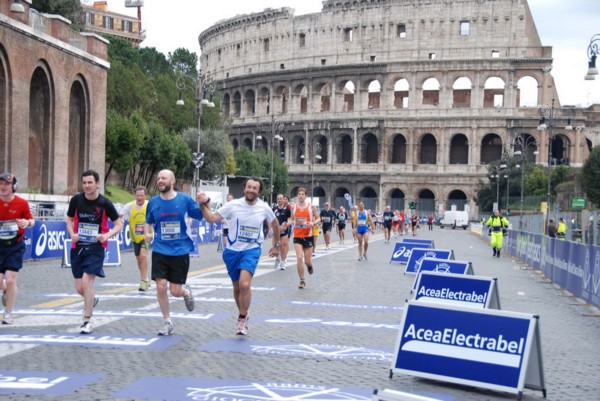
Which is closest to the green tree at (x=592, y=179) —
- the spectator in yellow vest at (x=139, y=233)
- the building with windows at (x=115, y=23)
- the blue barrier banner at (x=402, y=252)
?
the blue barrier banner at (x=402, y=252)

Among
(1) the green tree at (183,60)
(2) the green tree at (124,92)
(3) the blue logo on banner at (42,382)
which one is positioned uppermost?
(1) the green tree at (183,60)

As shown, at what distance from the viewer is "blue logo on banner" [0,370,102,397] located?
6586 mm

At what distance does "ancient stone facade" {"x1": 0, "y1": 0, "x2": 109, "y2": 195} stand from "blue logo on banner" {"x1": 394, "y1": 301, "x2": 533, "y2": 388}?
83.1ft

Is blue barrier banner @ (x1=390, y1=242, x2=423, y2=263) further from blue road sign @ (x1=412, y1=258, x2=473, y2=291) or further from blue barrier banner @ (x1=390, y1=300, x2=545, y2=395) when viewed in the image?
blue barrier banner @ (x1=390, y1=300, x2=545, y2=395)

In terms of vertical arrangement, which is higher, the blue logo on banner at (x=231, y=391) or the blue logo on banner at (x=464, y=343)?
the blue logo on banner at (x=464, y=343)

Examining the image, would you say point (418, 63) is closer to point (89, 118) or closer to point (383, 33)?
point (383, 33)

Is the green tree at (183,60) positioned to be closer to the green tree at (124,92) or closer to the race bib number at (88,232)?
the green tree at (124,92)

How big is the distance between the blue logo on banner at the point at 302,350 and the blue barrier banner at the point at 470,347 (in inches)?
46.7

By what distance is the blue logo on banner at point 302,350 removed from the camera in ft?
28.1

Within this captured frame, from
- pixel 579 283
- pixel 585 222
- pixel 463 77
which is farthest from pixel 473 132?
pixel 579 283

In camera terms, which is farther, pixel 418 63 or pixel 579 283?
pixel 418 63

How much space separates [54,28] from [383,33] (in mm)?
57680

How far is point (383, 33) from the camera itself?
88000mm

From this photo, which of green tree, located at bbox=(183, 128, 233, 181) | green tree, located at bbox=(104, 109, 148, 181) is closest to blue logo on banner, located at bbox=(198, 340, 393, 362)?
green tree, located at bbox=(104, 109, 148, 181)
